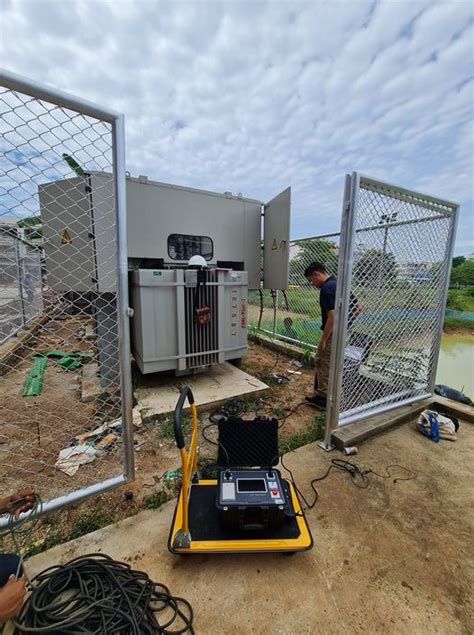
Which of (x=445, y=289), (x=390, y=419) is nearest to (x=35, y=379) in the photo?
(x=390, y=419)

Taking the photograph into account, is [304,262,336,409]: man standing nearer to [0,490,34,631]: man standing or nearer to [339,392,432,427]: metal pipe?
[339,392,432,427]: metal pipe

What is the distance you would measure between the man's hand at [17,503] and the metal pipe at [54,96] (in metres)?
1.78

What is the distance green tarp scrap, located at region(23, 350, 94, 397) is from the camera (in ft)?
10.5

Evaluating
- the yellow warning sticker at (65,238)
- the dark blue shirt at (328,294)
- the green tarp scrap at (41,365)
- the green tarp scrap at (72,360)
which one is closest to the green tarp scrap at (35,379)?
the green tarp scrap at (41,365)

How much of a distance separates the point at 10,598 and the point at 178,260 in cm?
302

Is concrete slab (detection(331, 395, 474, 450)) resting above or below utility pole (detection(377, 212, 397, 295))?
below

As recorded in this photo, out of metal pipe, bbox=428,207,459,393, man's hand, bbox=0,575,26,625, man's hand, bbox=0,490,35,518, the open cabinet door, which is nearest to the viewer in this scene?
man's hand, bbox=0,575,26,625

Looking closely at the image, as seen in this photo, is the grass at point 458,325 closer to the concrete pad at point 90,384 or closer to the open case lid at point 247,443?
the open case lid at point 247,443

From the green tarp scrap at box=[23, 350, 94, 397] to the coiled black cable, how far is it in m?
2.51

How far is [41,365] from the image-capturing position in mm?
3906

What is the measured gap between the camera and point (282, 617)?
114cm

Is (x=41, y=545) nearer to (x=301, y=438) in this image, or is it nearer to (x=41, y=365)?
(x=301, y=438)

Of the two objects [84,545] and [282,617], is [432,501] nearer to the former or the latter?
[282,617]

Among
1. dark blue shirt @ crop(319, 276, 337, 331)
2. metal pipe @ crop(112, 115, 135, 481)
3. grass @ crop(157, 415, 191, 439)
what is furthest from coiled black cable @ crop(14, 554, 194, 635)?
dark blue shirt @ crop(319, 276, 337, 331)
